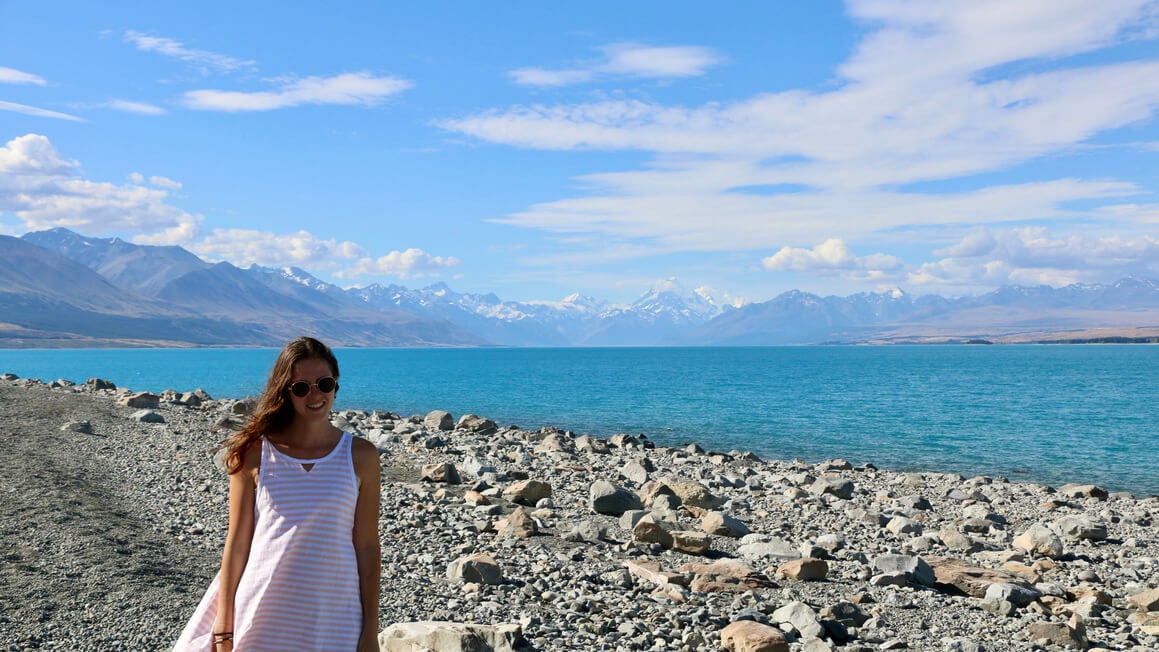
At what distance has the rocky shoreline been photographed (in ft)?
32.1

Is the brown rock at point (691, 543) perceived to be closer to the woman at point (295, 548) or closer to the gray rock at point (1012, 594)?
the gray rock at point (1012, 594)

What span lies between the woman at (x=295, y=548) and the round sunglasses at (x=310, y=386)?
14 millimetres

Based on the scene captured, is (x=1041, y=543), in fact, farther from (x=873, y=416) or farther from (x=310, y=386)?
(x=873, y=416)

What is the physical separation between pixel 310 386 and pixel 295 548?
0.86 meters

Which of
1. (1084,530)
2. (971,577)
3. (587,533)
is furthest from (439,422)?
(971,577)

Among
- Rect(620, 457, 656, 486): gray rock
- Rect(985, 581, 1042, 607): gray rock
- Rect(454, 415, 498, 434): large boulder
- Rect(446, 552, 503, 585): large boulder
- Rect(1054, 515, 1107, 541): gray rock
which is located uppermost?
Rect(446, 552, 503, 585): large boulder

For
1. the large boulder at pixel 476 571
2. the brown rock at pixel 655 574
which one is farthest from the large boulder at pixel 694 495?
the large boulder at pixel 476 571

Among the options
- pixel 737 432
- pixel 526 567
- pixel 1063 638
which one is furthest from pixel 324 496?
pixel 737 432

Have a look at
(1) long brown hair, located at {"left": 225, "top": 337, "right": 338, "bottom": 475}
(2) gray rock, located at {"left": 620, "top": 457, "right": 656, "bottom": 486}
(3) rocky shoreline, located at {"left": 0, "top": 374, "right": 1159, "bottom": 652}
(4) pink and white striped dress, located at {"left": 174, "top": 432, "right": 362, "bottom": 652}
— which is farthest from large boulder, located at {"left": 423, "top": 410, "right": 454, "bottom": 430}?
(4) pink and white striped dress, located at {"left": 174, "top": 432, "right": 362, "bottom": 652}

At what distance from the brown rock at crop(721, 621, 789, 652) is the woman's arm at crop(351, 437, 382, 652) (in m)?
5.55

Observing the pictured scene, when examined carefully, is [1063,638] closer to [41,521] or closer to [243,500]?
[243,500]

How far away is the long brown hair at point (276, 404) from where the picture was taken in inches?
185

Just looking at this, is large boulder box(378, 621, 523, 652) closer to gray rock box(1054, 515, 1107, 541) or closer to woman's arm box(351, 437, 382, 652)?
woman's arm box(351, 437, 382, 652)

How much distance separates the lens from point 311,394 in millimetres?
4875
